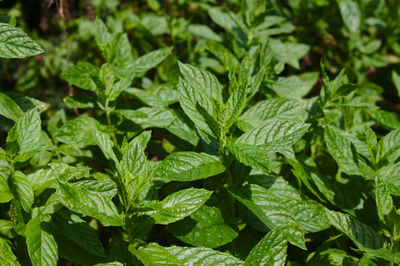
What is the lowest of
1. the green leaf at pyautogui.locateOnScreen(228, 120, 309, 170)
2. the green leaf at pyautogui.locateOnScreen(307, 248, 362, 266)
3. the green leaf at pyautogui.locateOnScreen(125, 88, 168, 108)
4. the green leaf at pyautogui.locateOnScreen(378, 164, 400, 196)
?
the green leaf at pyautogui.locateOnScreen(307, 248, 362, 266)

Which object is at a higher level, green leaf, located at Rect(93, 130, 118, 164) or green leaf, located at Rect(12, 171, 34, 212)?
green leaf, located at Rect(93, 130, 118, 164)

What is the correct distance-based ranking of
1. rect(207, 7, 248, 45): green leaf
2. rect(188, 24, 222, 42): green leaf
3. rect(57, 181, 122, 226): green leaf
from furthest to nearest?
rect(188, 24, 222, 42): green leaf
rect(207, 7, 248, 45): green leaf
rect(57, 181, 122, 226): green leaf

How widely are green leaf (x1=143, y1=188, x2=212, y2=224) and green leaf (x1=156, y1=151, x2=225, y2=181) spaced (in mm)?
68

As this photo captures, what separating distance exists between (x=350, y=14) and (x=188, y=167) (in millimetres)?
2412

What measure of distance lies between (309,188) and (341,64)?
197 cm

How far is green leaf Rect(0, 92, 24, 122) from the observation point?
171 cm

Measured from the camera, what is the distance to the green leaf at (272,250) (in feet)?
4.59

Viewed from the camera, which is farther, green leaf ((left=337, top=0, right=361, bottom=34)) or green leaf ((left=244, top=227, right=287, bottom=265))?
green leaf ((left=337, top=0, right=361, bottom=34))

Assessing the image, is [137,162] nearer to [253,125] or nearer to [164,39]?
[253,125]

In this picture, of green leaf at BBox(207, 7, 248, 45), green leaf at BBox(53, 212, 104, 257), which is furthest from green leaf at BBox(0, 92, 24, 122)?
green leaf at BBox(207, 7, 248, 45)

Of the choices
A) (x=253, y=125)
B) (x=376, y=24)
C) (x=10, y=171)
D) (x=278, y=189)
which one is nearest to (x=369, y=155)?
(x=278, y=189)

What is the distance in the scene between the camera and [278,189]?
6.00 feet

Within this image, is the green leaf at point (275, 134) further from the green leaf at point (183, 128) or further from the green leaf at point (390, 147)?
the green leaf at point (390, 147)

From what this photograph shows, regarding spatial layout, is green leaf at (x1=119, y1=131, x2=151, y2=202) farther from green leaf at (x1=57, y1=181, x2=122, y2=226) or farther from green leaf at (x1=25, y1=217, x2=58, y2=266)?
green leaf at (x1=25, y1=217, x2=58, y2=266)
